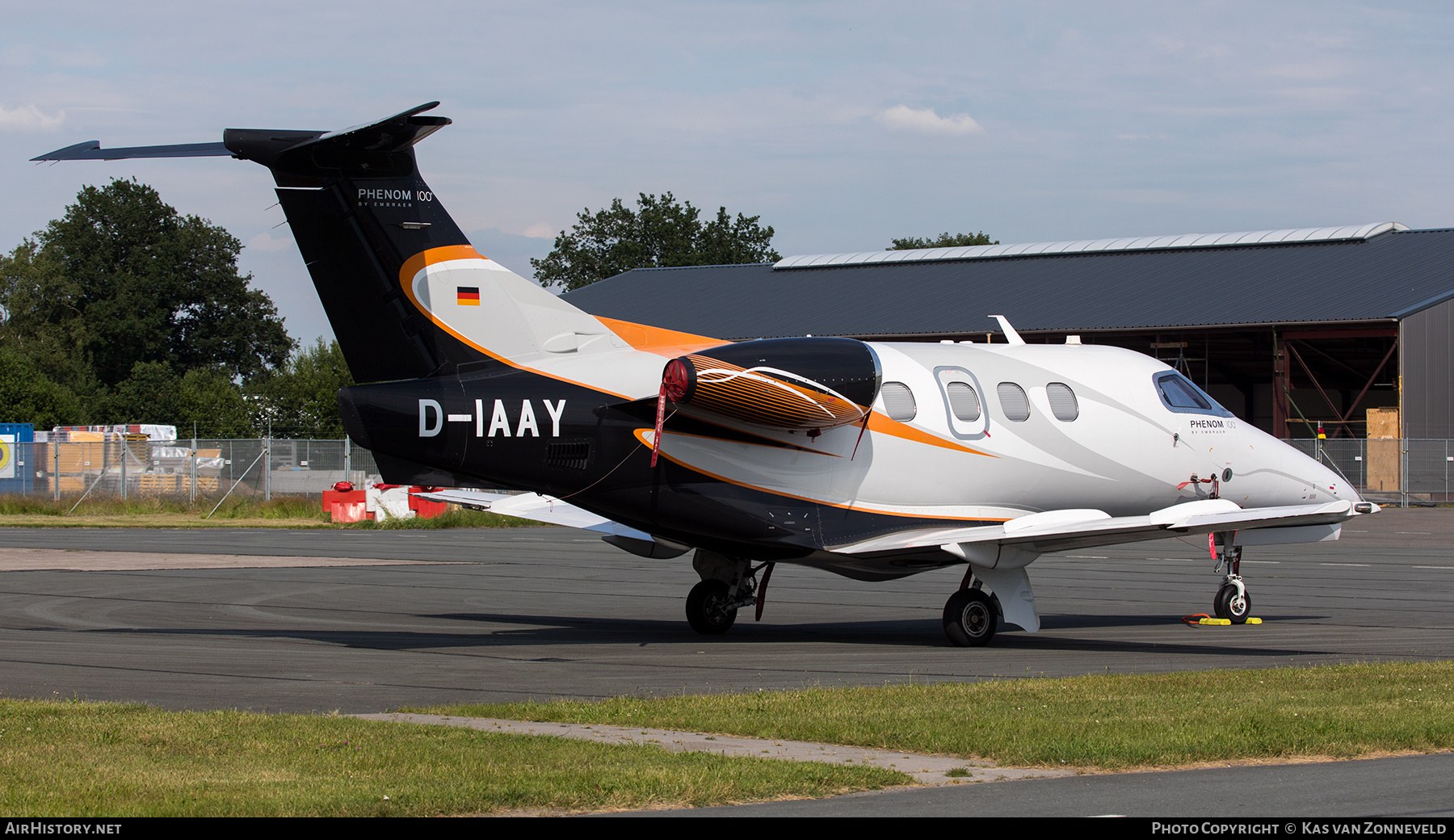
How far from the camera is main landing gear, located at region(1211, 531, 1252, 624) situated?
19781 millimetres

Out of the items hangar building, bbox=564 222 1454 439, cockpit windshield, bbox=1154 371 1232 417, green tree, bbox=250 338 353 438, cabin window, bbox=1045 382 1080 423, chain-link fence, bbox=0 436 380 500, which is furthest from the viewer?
green tree, bbox=250 338 353 438

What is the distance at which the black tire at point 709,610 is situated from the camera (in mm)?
18891

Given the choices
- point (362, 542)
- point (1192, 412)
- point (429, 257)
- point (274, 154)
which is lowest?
point (362, 542)

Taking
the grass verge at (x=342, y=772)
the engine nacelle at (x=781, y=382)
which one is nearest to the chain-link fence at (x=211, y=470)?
the engine nacelle at (x=781, y=382)

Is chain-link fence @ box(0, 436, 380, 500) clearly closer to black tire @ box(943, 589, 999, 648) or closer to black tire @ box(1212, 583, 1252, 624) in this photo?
black tire @ box(1212, 583, 1252, 624)

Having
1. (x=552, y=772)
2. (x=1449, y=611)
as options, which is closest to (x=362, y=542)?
(x=1449, y=611)

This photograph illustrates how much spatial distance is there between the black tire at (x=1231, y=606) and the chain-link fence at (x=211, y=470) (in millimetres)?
39751

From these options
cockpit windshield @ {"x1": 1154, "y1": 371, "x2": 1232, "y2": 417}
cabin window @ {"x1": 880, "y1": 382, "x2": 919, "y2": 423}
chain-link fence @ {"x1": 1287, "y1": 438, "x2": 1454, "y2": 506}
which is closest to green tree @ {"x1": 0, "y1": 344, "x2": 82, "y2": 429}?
chain-link fence @ {"x1": 1287, "y1": 438, "x2": 1454, "y2": 506}

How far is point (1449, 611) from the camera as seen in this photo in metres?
20.8

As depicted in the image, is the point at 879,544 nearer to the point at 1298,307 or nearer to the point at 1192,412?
the point at 1192,412

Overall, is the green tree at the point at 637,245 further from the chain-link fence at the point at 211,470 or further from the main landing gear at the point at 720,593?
the main landing gear at the point at 720,593

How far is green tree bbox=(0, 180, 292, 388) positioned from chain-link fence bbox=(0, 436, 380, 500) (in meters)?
56.0
